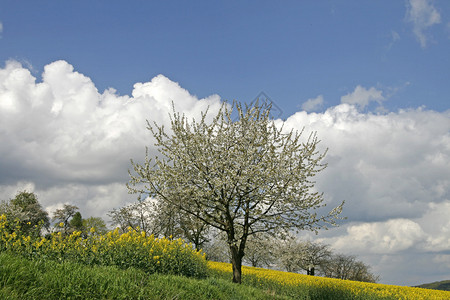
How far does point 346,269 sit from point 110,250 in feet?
180

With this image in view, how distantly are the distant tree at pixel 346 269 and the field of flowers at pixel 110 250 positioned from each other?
47899 millimetres

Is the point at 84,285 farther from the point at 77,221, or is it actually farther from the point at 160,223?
the point at 77,221

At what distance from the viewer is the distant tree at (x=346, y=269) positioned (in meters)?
56.0

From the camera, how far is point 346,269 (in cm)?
5700

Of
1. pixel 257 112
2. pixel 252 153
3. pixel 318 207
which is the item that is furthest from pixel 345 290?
pixel 257 112

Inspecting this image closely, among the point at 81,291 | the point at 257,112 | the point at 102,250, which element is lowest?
the point at 81,291

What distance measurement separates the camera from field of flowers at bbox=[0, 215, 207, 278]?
31.0 ft

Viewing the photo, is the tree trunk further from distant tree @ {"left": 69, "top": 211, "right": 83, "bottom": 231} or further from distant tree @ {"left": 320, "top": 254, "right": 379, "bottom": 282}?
distant tree @ {"left": 69, "top": 211, "right": 83, "bottom": 231}

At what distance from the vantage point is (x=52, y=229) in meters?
10.9

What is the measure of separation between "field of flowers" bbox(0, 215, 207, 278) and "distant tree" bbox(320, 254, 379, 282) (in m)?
47.9

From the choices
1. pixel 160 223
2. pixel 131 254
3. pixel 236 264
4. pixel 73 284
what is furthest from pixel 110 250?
pixel 160 223

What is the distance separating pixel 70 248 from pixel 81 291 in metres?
4.82

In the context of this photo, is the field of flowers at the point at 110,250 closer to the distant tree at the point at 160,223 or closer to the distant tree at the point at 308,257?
the distant tree at the point at 160,223

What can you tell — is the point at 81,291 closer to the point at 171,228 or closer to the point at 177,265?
the point at 177,265
